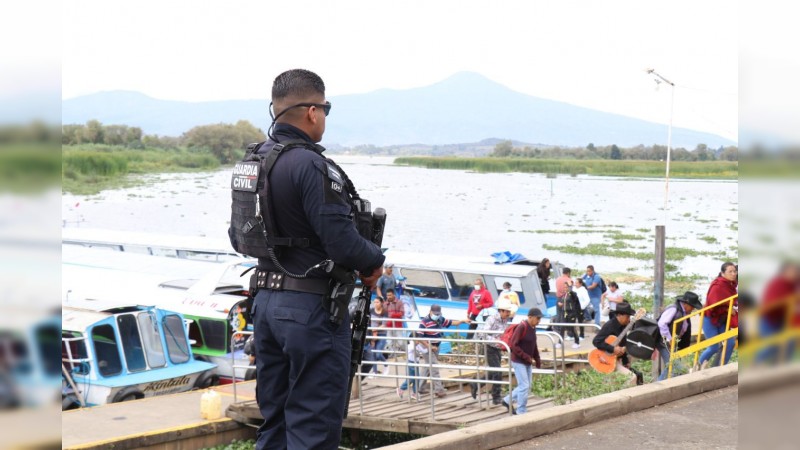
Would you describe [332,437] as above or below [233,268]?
above

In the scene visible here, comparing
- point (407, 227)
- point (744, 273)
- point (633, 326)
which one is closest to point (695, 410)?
point (633, 326)

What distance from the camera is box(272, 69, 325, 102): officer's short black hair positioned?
3795 millimetres

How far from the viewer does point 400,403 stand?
39.5ft

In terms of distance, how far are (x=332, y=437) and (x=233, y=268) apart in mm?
16368

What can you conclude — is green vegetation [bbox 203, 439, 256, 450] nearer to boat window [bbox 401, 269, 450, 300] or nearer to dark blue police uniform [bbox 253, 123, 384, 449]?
dark blue police uniform [bbox 253, 123, 384, 449]

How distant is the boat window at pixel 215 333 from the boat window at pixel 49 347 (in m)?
15.4

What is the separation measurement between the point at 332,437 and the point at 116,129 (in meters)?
126

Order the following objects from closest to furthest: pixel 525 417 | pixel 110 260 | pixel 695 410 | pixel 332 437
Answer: pixel 332 437 → pixel 525 417 → pixel 695 410 → pixel 110 260

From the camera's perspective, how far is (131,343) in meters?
14.4

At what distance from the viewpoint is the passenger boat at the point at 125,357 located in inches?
538

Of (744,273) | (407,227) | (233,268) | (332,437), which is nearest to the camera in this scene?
(744,273)

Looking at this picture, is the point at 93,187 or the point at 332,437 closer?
the point at 332,437

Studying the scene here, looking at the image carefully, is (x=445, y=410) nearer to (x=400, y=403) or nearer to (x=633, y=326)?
(x=400, y=403)

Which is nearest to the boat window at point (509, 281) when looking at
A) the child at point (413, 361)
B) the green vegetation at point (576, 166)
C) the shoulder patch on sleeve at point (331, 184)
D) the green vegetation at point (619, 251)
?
the child at point (413, 361)
